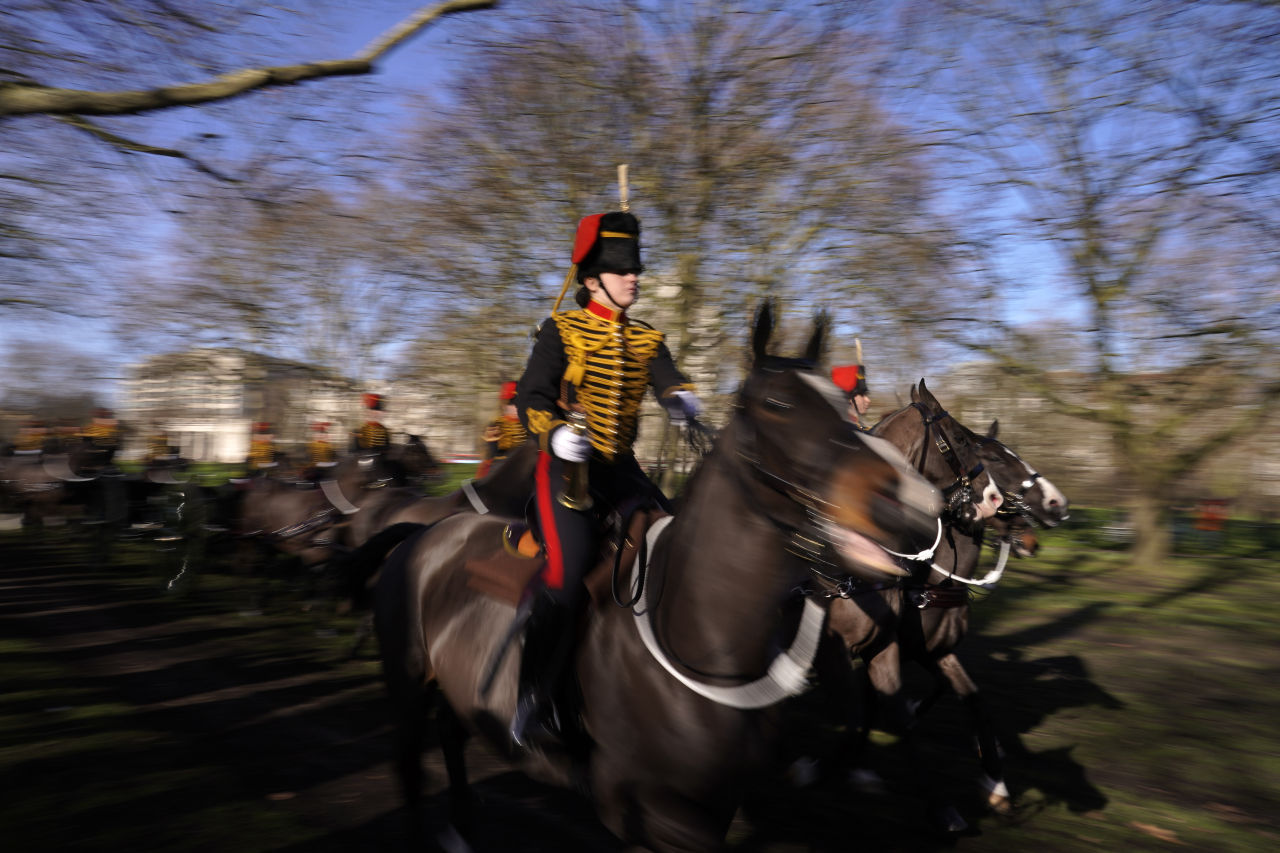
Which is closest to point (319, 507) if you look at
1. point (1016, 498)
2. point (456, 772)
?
point (456, 772)

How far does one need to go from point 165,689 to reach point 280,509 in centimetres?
518

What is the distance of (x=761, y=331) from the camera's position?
323 cm

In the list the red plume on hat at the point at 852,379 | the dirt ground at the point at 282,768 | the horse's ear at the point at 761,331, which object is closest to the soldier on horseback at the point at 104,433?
the dirt ground at the point at 282,768

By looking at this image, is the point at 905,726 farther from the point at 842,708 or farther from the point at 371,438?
the point at 371,438

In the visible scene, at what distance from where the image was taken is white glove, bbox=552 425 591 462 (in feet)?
11.8

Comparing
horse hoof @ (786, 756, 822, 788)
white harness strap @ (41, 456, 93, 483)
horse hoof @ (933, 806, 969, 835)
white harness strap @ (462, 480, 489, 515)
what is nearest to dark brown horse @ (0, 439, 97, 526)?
white harness strap @ (41, 456, 93, 483)

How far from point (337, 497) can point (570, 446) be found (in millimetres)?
9217

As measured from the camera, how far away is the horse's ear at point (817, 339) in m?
3.29

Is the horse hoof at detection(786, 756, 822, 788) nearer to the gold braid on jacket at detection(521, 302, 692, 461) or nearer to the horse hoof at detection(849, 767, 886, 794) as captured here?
the horse hoof at detection(849, 767, 886, 794)

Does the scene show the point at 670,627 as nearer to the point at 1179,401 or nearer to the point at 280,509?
the point at 280,509

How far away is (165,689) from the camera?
8383mm

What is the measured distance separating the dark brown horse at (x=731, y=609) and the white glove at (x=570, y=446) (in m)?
0.46

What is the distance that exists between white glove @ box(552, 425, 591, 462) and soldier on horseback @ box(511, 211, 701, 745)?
0.02 metres

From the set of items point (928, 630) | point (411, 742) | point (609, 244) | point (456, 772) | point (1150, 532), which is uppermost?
point (609, 244)
